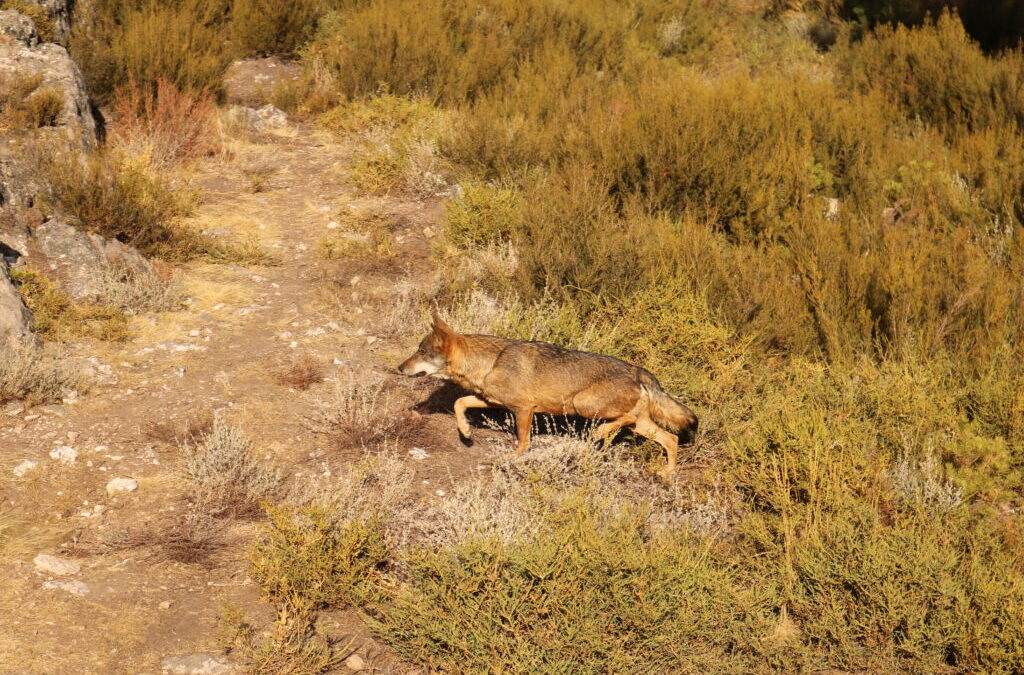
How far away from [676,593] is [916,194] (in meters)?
5.95

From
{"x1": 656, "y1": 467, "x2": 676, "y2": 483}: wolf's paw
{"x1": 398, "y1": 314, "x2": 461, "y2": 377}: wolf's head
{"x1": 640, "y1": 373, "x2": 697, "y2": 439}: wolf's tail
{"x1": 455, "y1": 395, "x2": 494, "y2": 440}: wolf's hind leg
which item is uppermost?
{"x1": 398, "y1": 314, "x2": 461, "y2": 377}: wolf's head

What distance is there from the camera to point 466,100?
1227 cm

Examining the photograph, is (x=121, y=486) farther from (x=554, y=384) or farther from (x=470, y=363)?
(x=554, y=384)

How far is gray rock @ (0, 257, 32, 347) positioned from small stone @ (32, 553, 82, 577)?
2303 mm

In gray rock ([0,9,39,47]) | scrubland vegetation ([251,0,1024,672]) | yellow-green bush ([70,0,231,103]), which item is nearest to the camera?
scrubland vegetation ([251,0,1024,672])

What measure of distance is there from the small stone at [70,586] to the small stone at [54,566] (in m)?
0.08

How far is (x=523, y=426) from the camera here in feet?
17.9

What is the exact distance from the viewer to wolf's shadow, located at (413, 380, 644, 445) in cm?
587

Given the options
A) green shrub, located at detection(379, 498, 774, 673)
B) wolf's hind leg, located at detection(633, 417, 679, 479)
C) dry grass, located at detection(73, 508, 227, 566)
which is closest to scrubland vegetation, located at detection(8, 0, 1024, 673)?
green shrub, located at detection(379, 498, 774, 673)

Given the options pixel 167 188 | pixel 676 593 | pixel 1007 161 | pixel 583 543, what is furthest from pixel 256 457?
pixel 1007 161

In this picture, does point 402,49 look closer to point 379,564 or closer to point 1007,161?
point 1007,161

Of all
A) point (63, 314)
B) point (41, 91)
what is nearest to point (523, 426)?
point (63, 314)

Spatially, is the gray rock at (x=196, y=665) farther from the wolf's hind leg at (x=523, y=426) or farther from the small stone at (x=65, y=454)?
the wolf's hind leg at (x=523, y=426)

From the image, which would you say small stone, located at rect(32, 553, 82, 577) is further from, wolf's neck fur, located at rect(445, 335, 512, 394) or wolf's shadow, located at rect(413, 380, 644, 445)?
wolf's shadow, located at rect(413, 380, 644, 445)
